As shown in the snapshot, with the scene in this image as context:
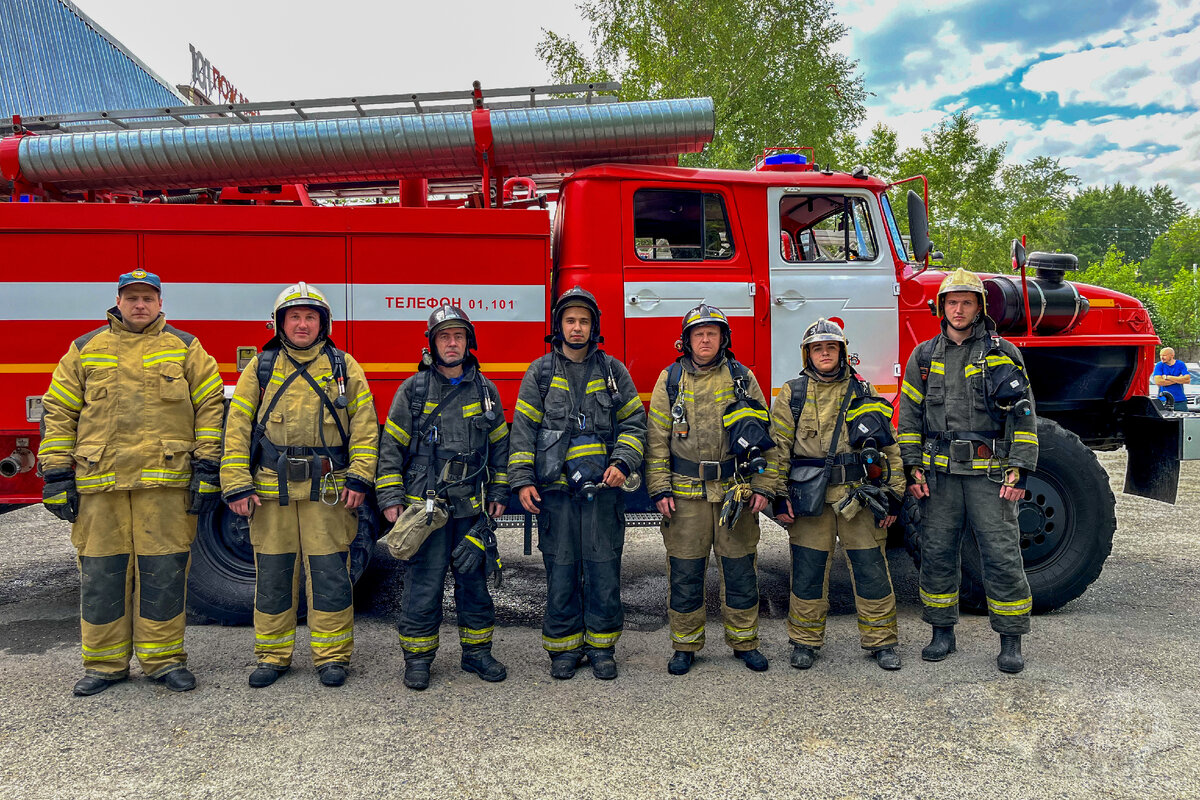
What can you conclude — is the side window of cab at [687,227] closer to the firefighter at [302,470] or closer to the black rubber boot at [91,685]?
the firefighter at [302,470]

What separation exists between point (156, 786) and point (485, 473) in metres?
1.81

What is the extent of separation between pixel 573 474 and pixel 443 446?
67 cm

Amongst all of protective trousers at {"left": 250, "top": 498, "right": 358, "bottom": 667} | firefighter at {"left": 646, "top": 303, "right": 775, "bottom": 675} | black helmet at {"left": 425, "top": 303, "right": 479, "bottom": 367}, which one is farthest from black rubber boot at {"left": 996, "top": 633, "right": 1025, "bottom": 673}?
protective trousers at {"left": 250, "top": 498, "right": 358, "bottom": 667}

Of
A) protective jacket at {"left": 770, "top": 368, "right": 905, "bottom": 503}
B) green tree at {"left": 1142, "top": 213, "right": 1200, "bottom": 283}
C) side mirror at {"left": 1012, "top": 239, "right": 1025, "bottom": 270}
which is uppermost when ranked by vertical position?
green tree at {"left": 1142, "top": 213, "right": 1200, "bottom": 283}

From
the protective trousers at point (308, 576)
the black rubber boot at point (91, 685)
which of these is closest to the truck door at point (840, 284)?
the protective trousers at point (308, 576)

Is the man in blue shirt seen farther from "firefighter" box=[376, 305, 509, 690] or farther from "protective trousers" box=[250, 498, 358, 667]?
"protective trousers" box=[250, 498, 358, 667]

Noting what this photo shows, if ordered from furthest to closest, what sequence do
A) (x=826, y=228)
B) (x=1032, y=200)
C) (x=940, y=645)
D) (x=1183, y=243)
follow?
(x=1183, y=243), (x=1032, y=200), (x=826, y=228), (x=940, y=645)

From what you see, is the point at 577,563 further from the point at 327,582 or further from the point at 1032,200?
the point at 1032,200

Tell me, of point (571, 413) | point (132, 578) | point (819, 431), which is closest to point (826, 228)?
point (819, 431)

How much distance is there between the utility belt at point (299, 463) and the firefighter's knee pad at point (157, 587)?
68cm

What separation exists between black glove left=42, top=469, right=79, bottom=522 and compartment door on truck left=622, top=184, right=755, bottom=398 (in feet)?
9.69

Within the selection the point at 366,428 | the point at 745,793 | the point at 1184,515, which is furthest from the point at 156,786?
the point at 1184,515

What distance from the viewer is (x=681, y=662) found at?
3.75 metres

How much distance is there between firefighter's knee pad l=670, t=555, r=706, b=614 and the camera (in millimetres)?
3818
